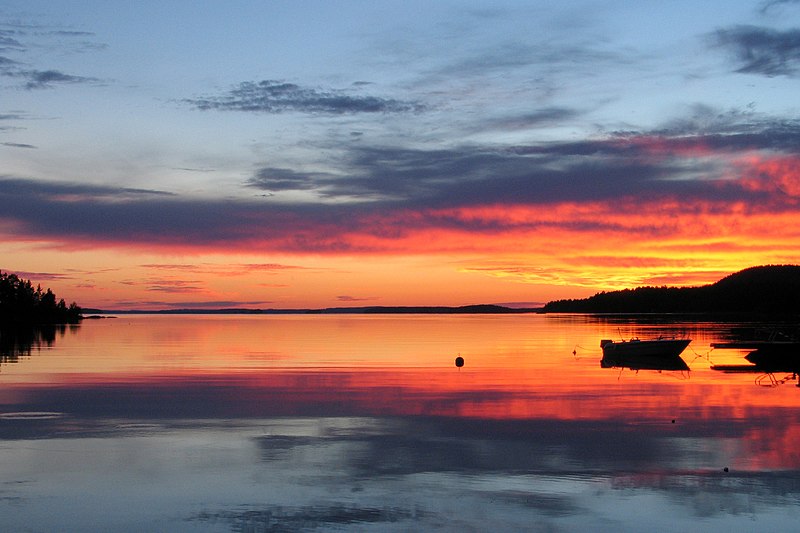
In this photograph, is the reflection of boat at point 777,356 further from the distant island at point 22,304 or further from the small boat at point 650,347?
the distant island at point 22,304

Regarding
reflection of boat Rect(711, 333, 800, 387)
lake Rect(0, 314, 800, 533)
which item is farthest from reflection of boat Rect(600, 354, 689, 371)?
lake Rect(0, 314, 800, 533)

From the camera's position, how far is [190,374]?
147 ft

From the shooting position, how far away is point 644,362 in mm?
57469

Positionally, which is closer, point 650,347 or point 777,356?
point 777,356

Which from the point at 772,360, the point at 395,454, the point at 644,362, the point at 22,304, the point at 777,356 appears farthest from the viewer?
the point at 22,304

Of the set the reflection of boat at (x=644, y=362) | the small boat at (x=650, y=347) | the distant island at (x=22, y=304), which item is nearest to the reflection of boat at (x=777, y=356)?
the reflection of boat at (x=644, y=362)

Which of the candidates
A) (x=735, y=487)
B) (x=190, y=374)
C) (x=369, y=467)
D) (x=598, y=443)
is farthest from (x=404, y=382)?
(x=735, y=487)

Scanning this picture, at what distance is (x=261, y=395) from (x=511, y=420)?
38.8ft

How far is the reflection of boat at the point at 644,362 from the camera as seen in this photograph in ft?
173

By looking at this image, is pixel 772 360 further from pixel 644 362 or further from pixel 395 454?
pixel 395 454

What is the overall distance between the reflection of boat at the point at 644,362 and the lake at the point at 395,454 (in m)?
11.1

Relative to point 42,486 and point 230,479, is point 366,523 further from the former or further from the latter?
point 42,486

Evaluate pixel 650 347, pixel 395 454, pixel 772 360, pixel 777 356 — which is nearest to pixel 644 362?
pixel 650 347

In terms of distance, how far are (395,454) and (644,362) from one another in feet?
134
